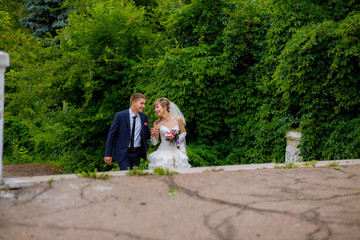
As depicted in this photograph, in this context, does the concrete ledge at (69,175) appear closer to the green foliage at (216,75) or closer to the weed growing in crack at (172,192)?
the weed growing in crack at (172,192)

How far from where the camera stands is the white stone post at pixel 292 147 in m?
7.93

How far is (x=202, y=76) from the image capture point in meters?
9.20

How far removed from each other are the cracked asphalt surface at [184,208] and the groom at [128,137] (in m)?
2.05

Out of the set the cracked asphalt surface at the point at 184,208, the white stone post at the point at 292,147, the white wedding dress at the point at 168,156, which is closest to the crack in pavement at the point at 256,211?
the cracked asphalt surface at the point at 184,208

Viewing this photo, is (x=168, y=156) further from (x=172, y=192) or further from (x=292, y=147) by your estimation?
(x=172, y=192)

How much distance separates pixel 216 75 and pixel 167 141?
10.6 ft

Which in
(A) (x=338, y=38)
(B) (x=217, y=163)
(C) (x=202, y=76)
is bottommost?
(B) (x=217, y=163)

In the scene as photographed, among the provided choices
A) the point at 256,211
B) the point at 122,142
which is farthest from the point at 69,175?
the point at 256,211

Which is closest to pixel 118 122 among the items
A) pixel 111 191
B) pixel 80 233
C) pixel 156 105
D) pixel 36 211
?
pixel 156 105

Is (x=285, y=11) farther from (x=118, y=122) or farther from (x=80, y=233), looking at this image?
(x=80, y=233)

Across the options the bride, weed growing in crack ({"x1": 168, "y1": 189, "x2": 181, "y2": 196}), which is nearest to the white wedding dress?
the bride

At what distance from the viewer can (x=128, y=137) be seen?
609 centimetres

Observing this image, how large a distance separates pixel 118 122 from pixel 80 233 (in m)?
3.67

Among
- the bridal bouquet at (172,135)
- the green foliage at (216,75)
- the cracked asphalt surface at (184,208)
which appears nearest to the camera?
the cracked asphalt surface at (184,208)
